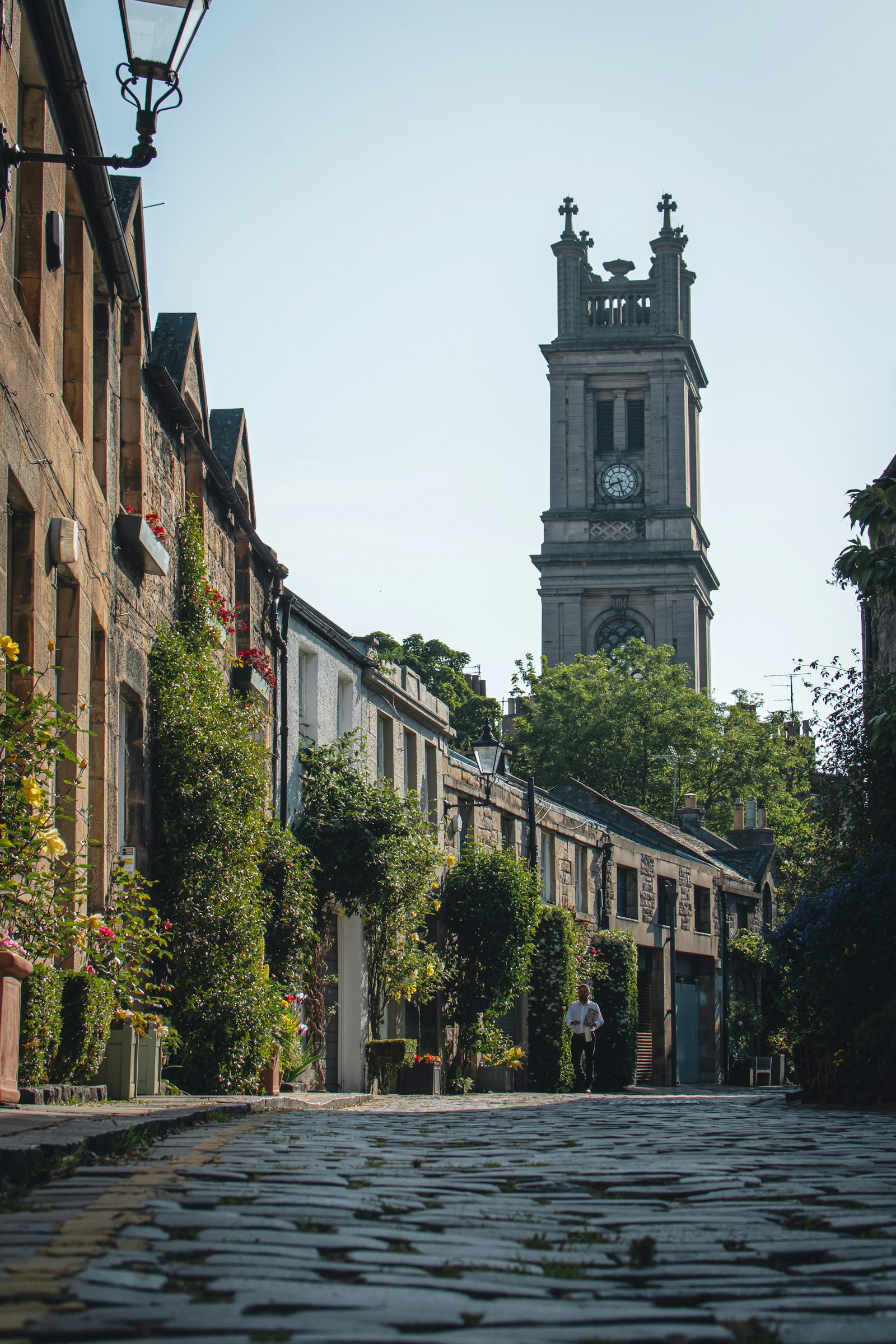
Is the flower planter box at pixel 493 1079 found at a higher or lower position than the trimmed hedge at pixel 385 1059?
lower

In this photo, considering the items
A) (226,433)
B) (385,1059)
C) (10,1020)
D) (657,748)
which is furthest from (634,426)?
(10,1020)

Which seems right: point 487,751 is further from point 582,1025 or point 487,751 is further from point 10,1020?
point 10,1020

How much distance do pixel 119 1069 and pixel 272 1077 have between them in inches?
168

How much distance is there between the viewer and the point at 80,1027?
10555 millimetres

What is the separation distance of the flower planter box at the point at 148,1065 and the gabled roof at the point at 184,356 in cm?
594

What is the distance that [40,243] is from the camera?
10688 mm

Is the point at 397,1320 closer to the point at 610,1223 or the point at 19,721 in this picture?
the point at 610,1223

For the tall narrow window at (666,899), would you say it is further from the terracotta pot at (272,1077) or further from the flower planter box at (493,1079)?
the terracotta pot at (272,1077)

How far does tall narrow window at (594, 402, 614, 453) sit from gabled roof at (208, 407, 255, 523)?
6482cm

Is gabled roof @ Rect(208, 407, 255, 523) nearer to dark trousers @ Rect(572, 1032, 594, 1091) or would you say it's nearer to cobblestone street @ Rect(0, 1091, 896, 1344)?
dark trousers @ Rect(572, 1032, 594, 1091)

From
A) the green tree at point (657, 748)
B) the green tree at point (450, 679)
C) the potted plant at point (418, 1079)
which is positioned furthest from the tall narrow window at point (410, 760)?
the green tree at point (450, 679)

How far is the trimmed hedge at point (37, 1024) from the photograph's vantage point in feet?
31.5

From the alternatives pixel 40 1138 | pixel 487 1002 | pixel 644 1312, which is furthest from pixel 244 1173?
pixel 487 1002

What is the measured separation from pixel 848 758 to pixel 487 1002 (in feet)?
29.1
